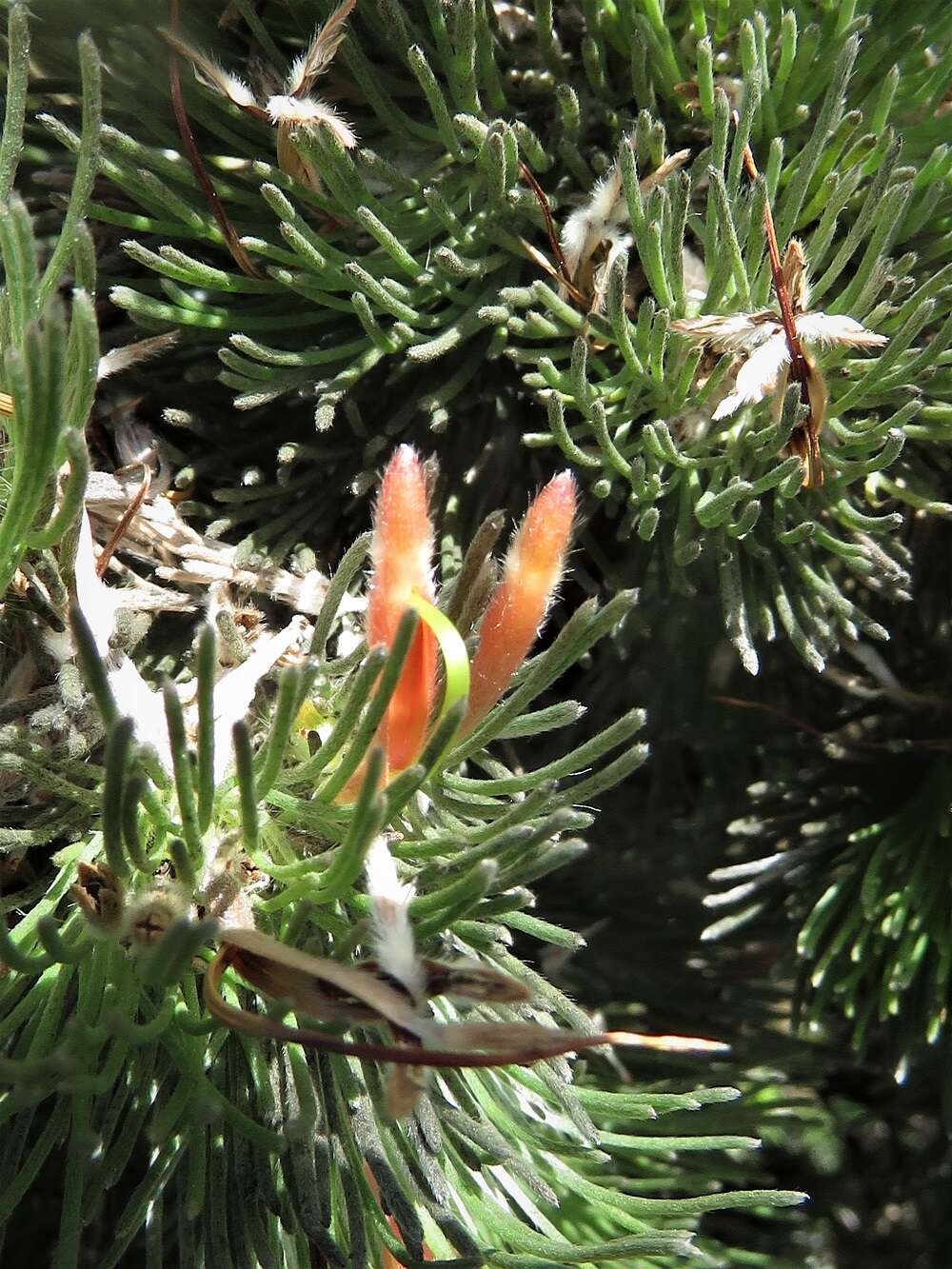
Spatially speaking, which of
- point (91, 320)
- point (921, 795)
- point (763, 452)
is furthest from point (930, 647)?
point (91, 320)

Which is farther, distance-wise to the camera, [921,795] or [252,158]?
[921,795]

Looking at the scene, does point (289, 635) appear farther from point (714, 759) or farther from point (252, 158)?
point (714, 759)

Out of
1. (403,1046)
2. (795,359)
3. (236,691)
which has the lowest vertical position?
(403,1046)

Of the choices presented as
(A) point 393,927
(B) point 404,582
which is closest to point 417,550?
(B) point 404,582

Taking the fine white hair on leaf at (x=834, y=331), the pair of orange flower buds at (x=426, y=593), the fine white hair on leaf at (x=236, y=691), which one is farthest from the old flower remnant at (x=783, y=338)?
the fine white hair on leaf at (x=236, y=691)

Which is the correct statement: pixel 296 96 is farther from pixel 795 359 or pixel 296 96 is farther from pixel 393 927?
pixel 393 927

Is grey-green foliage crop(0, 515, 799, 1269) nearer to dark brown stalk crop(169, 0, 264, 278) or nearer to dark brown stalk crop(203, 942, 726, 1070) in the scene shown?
dark brown stalk crop(203, 942, 726, 1070)

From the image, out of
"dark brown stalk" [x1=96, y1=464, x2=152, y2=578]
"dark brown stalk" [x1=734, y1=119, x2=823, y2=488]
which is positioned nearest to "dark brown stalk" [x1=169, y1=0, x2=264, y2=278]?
"dark brown stalk" [x1=96, y1=464, x2=152, y2=578]
